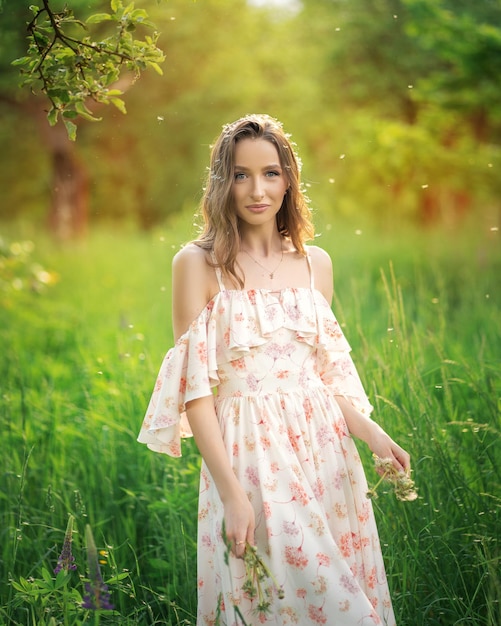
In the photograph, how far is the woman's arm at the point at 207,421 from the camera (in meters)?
1.91

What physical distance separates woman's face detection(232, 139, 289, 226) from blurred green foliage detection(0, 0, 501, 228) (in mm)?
5677

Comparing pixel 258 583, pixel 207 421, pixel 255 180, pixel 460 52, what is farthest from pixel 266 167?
pixel 460 52

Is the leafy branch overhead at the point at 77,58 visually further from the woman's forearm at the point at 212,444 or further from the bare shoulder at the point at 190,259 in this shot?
the woman's forearm at the point at 212,444

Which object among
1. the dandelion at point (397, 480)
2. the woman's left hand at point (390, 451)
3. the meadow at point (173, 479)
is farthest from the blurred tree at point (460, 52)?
the dandelion at point (397, 480)

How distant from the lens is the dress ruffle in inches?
81.3

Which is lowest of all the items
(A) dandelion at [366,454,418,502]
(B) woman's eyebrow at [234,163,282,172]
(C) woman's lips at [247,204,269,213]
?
(A) dandelion at [366,454,418,502]

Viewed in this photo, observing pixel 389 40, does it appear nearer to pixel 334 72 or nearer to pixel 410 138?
pixel 334 72

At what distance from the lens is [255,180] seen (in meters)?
2.18

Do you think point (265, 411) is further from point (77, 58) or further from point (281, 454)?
point (77, 58)

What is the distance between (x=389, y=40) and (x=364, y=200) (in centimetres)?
424

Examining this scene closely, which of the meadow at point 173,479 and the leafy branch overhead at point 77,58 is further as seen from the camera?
the meadow at point 173,479

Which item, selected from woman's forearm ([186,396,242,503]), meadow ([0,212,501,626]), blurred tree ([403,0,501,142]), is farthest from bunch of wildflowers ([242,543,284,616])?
blurred tree ([403,0,501,142])

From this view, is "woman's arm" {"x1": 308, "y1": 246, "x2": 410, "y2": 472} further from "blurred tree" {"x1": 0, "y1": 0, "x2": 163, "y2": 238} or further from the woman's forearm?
"blurred tree" {"x1": 0, "y1": 0, "x2": 163, "y2": 238}

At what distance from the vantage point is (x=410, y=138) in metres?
7.92
